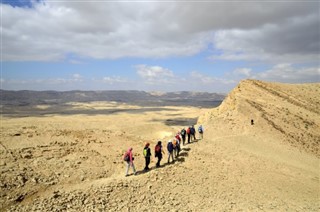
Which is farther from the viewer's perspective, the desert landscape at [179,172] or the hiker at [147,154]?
the hiker at [147,154]

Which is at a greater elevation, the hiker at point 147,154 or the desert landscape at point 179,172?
the hiker at point 147,154

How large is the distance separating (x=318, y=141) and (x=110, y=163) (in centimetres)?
2082

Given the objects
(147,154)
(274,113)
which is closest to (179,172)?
(147,154)

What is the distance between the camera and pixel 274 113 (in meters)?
29.2

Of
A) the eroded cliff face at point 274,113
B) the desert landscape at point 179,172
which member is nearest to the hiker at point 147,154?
the desert landscape at point 179,172

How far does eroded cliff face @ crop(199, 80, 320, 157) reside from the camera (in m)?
26.0

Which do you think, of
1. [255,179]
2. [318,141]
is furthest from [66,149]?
[318,141]

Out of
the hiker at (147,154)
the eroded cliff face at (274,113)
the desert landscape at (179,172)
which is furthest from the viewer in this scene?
the eroded cliff face at (274,113)

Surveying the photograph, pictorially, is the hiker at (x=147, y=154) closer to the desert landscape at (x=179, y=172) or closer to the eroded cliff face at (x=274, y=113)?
the desert landscape at (x=179, y=172)

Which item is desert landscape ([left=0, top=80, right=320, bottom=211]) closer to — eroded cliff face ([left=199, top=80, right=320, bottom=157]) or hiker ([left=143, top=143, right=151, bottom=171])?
eroded cliff face ([left=199, top=80, right=320, bottom=157])

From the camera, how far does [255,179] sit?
656 inches

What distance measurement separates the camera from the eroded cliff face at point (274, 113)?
2595 centimetres

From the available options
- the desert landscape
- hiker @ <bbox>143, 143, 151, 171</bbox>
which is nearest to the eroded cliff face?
the desert landscape

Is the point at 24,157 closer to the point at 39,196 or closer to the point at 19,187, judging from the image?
the point at 19,187
